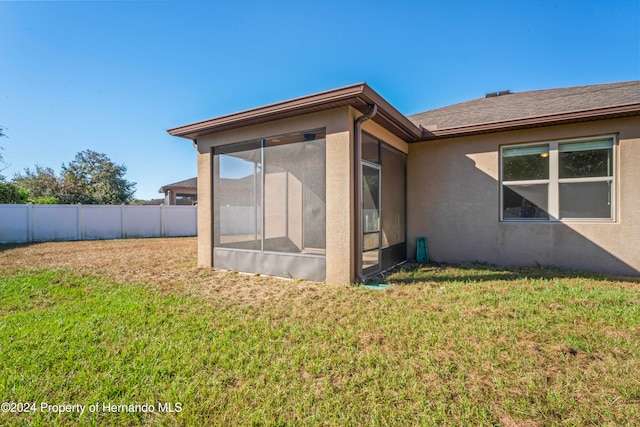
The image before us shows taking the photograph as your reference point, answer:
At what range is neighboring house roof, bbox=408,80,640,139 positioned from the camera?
5113 mm

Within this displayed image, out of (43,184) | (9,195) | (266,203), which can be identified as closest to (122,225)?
(9,195)

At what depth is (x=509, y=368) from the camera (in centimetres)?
222

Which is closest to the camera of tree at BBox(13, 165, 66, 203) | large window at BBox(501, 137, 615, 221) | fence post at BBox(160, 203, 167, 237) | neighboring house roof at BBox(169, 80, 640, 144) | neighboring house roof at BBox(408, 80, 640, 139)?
neighboring house roof at BBox(169, 80, 640, 144)

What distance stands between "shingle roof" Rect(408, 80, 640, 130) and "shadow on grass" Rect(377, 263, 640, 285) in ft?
10.1

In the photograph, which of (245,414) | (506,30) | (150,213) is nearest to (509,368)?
(245,414)

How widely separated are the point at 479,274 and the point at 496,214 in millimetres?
1657

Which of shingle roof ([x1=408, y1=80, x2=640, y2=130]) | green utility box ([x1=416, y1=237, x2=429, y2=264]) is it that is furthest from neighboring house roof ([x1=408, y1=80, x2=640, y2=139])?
green utility box ([x1=416, y1=237, x2=429, y2=264])

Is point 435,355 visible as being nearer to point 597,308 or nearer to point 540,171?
point 597,308

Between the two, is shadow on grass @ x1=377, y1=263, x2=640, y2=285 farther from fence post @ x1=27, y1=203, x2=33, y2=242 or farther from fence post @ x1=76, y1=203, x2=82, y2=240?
fence post @ x1=27, y1=203, x2=33, y2=242

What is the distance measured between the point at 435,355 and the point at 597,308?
2.59 metres

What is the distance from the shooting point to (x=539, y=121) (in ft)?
17.7

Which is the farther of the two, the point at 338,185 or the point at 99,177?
the point at 99,177

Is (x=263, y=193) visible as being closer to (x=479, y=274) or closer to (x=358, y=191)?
(x=358, y=191)

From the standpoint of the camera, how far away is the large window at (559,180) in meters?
5.42
